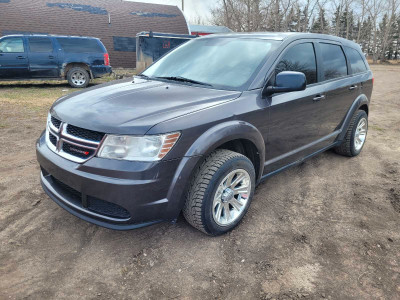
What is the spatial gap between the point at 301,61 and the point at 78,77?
1013 centimetres

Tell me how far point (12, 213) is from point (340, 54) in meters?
4.27

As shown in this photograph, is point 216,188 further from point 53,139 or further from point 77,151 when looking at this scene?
point 53,139

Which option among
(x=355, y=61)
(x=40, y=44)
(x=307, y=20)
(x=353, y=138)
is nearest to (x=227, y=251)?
(x=353, y=138)

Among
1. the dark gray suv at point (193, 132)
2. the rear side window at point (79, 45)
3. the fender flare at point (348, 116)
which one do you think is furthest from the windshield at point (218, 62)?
the rear side window at point (79, 45)

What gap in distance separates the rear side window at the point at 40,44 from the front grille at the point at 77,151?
10.4 meters

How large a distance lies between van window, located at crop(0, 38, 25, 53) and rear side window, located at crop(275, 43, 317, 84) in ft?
35.0

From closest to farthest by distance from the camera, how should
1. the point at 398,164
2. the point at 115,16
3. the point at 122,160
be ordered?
the point at 122,160 < the point at 398,164 < the point at 115,16

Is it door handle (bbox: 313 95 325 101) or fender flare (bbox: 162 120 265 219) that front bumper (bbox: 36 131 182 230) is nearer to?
fender flare (bbox: 162 120 265 219)

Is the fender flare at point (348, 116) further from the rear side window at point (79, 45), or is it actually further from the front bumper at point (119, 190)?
the rear side window at point (79, 45)

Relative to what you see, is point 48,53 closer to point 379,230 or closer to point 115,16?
point 115,16

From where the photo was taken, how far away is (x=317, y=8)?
45.6 metres

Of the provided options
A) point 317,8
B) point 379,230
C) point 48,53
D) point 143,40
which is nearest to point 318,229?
point 379,230

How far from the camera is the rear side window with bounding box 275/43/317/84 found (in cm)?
322

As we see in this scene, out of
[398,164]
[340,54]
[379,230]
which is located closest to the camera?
[379,230]
